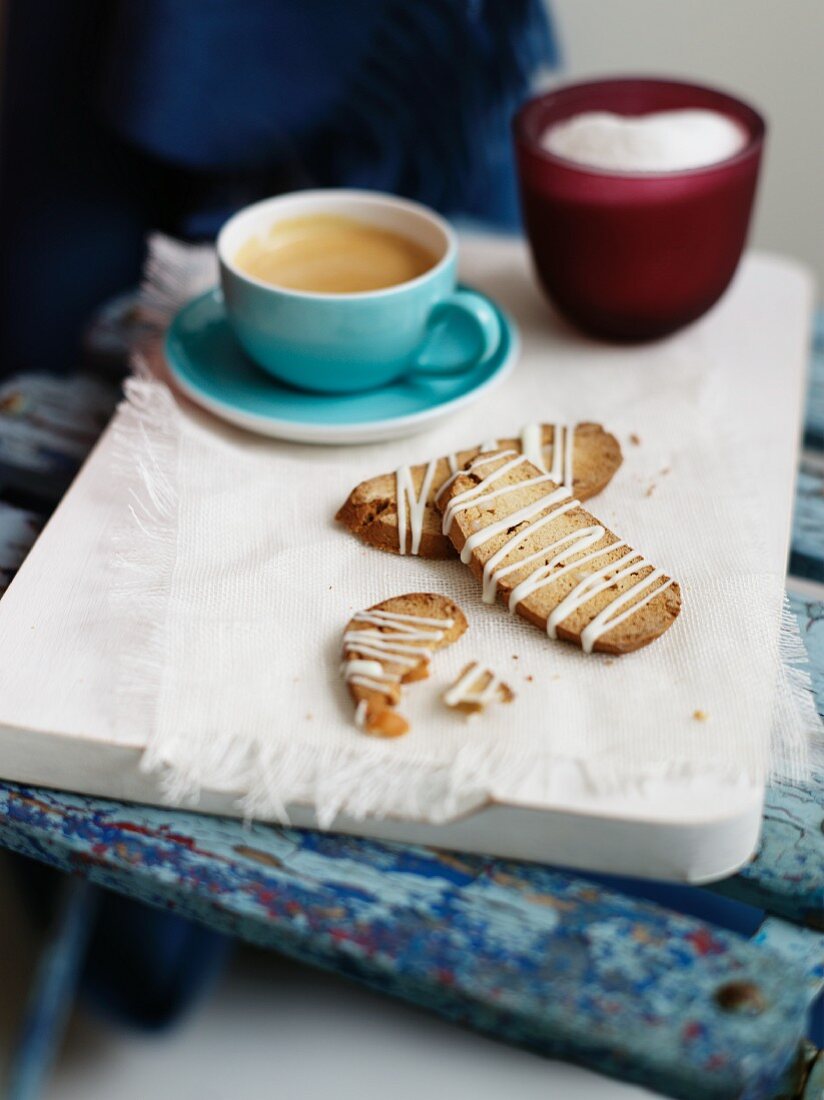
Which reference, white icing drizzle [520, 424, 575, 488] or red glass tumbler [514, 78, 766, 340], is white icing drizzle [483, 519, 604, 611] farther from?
red glass tumbler [514, 78, 766, 340]

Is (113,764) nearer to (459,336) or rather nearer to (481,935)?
(481,935)

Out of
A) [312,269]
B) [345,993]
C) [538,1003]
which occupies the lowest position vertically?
[345,993]

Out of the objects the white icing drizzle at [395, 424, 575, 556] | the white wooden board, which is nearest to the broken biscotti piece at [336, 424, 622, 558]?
the white icing drizzle at [395, 424, 575, 556]

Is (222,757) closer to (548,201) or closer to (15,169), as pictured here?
(548,201)

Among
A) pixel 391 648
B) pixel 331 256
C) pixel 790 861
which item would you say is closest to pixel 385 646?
pixel 391 648

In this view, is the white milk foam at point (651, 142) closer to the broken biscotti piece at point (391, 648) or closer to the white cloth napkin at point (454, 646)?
the white cloth napkin at point (454, 646)

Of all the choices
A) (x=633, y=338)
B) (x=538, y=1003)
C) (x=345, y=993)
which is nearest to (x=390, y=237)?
(x=633, y=338)

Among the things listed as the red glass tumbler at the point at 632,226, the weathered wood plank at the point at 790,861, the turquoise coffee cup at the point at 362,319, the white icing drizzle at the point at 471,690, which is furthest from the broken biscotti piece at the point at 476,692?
the red glass tumbler at the point at 632,226
